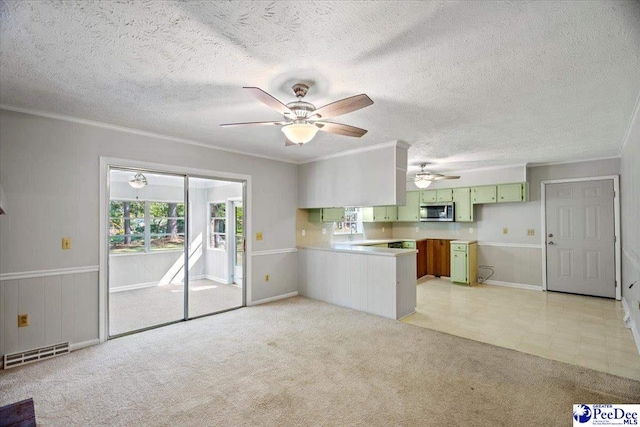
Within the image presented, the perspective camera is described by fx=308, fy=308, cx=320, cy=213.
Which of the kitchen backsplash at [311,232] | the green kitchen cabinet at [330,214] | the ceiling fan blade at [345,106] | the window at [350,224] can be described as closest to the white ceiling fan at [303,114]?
the ceiling fan blade at [345,106]

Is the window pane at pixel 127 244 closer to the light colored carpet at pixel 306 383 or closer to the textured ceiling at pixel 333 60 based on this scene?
the light colored carpet at pixel 306 383

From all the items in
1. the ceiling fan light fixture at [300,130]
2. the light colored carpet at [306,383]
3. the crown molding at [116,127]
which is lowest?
the light colored carpet at [306,383]

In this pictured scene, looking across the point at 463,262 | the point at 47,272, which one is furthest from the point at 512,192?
the point at 47,272

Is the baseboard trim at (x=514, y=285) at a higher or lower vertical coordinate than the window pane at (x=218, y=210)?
lower

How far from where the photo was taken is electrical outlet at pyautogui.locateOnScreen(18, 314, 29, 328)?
3.04 meters

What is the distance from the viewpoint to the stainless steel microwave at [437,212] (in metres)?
6.87

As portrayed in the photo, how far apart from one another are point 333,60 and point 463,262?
548 centimetres

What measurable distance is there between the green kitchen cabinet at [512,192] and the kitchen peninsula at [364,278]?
2815 mm

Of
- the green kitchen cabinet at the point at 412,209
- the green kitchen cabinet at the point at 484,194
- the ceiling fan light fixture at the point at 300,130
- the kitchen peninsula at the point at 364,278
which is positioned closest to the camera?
the ceiling fan light fixture at the point at 300,130

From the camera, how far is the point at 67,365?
2945mm

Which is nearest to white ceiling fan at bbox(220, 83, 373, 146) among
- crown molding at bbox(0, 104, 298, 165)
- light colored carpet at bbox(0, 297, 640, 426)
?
light colored carpet at bbox(0, 297, 640, 426)

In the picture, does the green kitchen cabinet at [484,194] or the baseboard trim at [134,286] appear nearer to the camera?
the baseboard trim at [134,286]

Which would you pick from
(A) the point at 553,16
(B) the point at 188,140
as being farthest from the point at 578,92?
(B) the point at 188,140

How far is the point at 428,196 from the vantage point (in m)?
7.29
